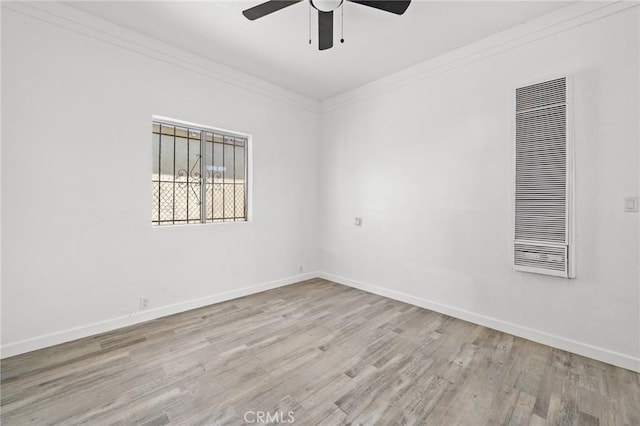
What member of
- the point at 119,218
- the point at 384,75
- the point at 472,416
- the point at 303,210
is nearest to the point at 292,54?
the point at 384,75

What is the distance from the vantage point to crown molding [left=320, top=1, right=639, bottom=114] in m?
2.37

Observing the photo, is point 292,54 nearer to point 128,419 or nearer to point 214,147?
point 214,147

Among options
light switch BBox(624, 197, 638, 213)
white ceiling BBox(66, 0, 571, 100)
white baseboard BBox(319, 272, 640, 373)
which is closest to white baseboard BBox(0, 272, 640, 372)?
white baseboard BBox(319, 272, 640, 373)

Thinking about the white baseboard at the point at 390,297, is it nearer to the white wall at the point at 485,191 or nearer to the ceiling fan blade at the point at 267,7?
the white wall at the point at 485,191

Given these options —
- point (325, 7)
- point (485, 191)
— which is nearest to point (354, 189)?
point (485, 191)

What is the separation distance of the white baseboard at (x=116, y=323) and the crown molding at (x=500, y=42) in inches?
129

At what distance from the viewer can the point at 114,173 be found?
280 cm

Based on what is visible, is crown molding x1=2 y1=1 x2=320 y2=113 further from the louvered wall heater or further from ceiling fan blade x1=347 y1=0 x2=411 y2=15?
the louvered wall heater

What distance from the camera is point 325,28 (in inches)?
93.7

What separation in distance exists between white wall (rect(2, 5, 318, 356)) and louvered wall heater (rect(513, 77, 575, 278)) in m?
3.23

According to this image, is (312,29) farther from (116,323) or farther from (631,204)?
(116,323)

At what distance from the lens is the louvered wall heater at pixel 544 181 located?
2430 mm

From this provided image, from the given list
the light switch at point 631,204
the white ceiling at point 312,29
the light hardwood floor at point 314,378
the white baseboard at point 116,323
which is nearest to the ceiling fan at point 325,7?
the white ceiling at point 312,29

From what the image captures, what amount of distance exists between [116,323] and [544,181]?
432 centimetres
